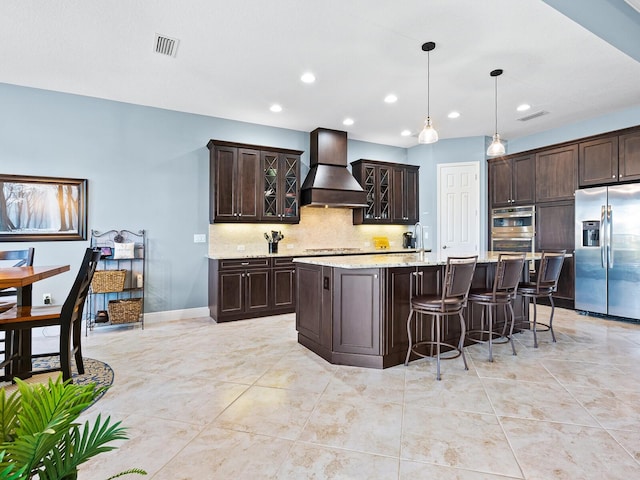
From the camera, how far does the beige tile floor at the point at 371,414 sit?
177 cm

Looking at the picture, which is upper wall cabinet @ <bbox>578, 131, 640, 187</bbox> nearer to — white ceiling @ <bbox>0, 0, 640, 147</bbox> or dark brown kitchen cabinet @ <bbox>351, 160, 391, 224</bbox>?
white ceiling @ <bbox>0, 0, 640, 147</bbox>

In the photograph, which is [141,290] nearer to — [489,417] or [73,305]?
[73,305]

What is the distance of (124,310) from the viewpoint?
4.42 m

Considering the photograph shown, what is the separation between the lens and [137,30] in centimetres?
310

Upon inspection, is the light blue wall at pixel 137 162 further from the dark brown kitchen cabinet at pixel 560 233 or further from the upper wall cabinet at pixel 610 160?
the dark brown kitchen cabinet at pixel 560 233

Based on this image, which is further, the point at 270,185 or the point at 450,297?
the point at 270,185

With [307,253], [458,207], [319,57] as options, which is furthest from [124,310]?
[458,207]

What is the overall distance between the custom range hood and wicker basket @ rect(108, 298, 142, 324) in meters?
2.94

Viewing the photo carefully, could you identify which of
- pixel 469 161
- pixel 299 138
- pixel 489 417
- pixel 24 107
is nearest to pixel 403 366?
pixel 489 417

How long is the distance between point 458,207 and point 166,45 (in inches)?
214

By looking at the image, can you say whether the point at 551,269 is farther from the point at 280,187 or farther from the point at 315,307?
Answer: the point at 280,187

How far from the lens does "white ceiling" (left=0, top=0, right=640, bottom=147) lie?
287 cm

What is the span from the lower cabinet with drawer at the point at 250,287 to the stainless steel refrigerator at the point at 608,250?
4.33m

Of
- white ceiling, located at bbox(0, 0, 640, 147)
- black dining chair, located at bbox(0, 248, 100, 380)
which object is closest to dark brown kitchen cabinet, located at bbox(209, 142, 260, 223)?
white ceiling, located at bbox(0, 0, 640, 147)
